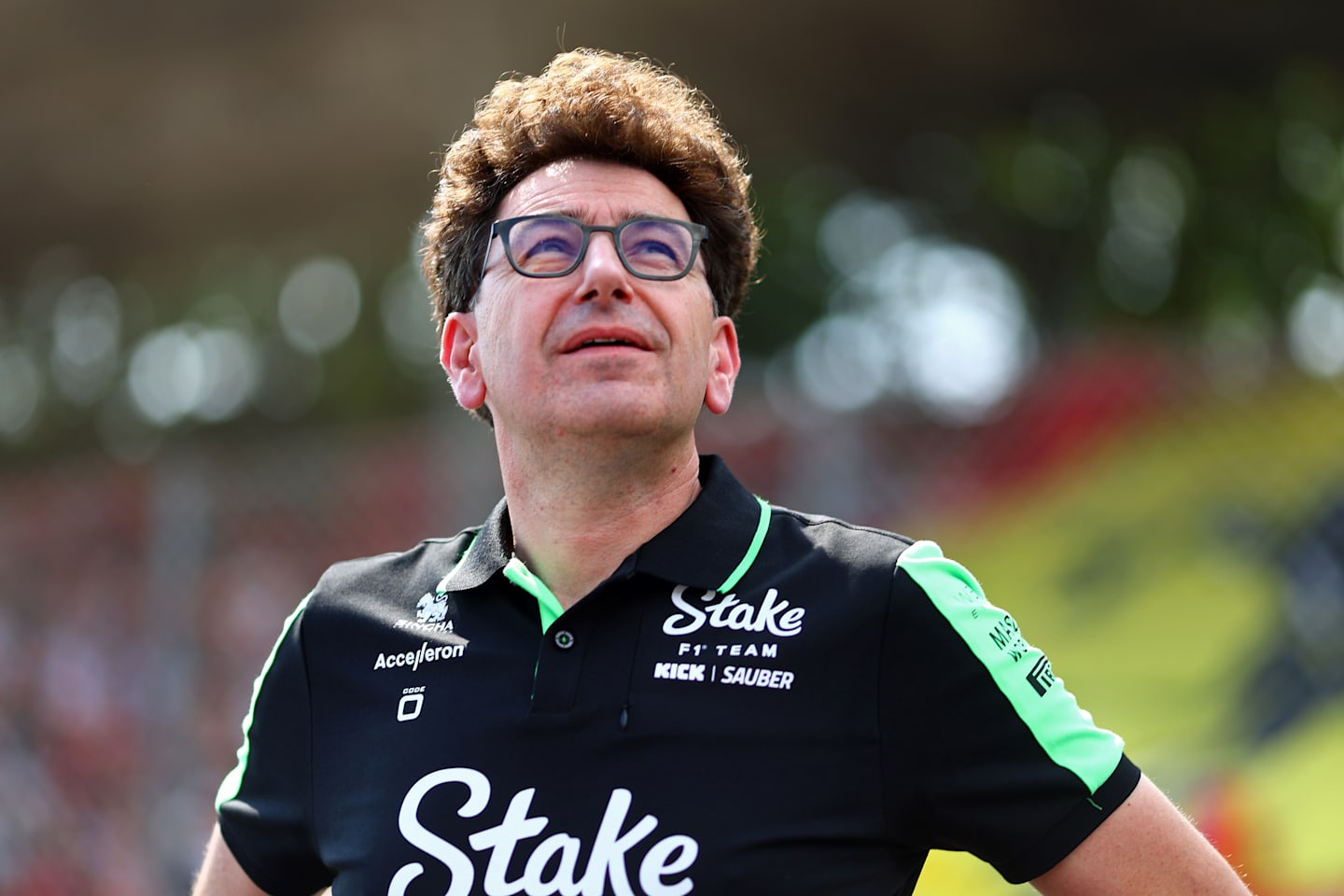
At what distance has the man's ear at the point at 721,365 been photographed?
241 centimetres

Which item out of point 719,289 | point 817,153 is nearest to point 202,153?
point 817,153

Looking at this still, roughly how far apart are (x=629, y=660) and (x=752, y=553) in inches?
10.2

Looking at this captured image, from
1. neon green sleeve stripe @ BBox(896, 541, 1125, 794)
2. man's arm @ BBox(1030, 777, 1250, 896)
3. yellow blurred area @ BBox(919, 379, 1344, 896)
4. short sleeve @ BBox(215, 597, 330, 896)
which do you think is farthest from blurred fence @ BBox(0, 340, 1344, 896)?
short sleeve @ BBox(215, 597, 330, 896)

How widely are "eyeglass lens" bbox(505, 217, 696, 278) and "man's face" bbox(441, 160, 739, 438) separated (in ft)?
0.07

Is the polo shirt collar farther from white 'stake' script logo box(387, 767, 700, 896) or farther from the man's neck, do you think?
white 'stake' script logo box(387, 767, 700, 896)

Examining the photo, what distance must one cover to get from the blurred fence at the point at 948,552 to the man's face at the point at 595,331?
3.24 meters

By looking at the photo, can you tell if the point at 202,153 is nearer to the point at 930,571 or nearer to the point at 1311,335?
the point at 1311,335

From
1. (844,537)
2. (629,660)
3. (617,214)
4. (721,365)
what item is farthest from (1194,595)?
(629,660)

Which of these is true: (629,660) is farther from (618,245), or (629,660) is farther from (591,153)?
(591,153)

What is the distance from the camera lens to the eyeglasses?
88.4 inches

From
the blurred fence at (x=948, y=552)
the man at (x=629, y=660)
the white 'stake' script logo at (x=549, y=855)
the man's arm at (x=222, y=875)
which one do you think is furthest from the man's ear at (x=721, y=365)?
the blurred fence at (x=948, y=552)

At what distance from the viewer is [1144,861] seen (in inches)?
74.0

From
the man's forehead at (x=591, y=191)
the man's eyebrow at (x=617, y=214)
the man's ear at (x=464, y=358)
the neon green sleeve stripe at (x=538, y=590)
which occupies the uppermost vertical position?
the man's forehead at (x=591, y=191)

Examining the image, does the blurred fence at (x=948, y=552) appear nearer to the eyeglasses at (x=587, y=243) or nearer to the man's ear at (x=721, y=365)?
the man's ear at (x=721, y=365)
